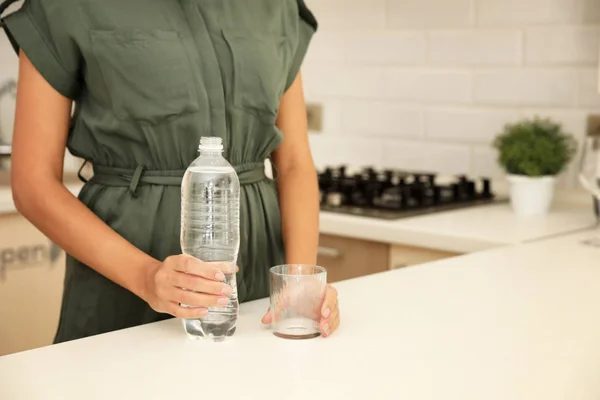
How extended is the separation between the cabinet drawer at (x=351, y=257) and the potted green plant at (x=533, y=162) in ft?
1.35

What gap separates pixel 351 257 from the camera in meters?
2.42

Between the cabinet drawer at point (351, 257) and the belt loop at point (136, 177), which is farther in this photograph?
the cabinet drawer at point (351, 257)

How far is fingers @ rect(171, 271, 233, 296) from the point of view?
1.13 metres

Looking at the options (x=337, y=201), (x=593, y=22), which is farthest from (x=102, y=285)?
(x=593, y=22)

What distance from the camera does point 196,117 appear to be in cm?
141

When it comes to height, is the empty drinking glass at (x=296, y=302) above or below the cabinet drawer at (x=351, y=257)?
above

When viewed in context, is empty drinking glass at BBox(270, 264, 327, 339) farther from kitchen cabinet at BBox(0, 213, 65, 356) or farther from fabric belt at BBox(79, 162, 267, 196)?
kitchen cabinet at BBox(0, 213, 65, 356)

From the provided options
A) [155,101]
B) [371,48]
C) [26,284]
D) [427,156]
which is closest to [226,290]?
[155,101]

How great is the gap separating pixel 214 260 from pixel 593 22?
1.69 metres

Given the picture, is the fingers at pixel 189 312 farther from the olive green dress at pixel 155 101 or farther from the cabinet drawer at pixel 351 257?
the cabinet drawer at pixel 351 257

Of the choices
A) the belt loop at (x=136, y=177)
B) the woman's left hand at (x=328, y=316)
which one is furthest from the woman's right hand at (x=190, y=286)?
the belt loop at (x=136, y=177)

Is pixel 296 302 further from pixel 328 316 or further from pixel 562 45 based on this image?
pixel 562 45

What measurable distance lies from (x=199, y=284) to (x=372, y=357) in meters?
0.22

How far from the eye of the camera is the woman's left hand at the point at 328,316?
1.19 m
